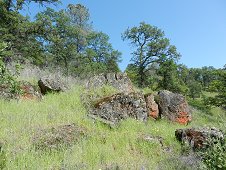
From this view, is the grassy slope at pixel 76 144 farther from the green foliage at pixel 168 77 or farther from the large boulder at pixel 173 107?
the green foliage at pixel 168 77

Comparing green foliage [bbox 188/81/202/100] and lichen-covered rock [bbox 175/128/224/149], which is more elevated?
green foliage [bbox 188/81/202/100]

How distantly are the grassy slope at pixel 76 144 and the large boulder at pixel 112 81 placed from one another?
6.29 feet

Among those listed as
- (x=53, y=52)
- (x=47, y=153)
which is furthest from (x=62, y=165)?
(x=53, y=52)

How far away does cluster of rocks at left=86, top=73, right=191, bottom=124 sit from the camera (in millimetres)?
11742

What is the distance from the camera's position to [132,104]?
40.5ft

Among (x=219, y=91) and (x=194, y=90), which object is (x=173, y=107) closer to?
(x=219, y=91)

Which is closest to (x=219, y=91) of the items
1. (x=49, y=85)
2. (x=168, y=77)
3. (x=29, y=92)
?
(x=168, y=77)

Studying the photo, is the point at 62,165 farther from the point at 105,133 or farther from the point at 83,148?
the point at 105,133

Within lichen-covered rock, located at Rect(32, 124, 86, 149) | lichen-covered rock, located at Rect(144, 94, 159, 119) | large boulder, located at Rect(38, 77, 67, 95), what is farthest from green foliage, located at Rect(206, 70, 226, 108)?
lichen-covered rock, located at Rect(32, 124, 86, 149)

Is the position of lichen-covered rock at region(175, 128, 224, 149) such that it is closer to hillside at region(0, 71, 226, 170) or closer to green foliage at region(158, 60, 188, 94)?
hillside at region(0, 71, 226, 170)

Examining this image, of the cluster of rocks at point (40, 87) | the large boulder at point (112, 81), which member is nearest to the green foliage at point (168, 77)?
the large boulder at point (112, 81)

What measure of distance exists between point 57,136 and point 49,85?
226 inches

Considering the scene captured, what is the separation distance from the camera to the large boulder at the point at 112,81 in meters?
14.4

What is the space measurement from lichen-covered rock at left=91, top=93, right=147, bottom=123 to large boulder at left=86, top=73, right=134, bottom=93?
1.85 meters
